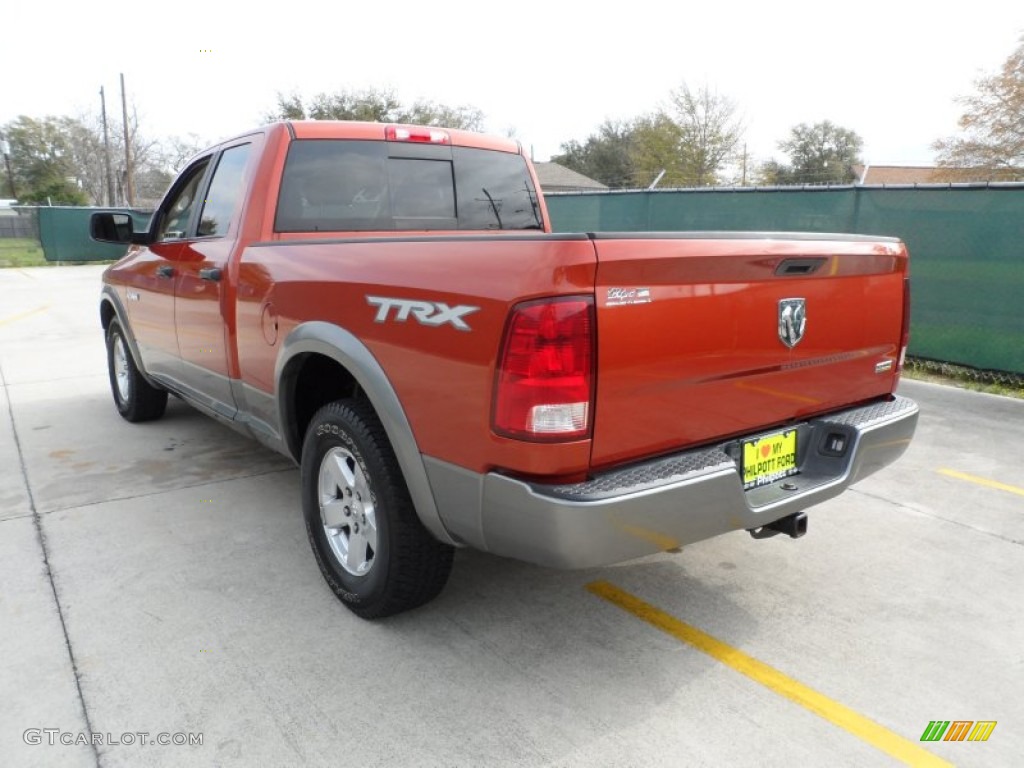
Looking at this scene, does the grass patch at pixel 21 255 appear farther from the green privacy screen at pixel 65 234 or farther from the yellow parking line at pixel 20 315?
the yellow parking line at pixel 20 315

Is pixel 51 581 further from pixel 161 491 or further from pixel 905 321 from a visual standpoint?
pixel 905 321

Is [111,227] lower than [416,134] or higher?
lower

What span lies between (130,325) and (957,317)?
288 inches

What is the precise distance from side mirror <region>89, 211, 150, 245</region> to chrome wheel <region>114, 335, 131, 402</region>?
3.73 feet

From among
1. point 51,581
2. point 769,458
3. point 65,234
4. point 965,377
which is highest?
point 65,234

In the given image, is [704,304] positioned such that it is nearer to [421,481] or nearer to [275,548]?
[421,481]

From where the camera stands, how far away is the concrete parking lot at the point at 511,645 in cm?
234

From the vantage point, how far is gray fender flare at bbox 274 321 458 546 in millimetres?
2533

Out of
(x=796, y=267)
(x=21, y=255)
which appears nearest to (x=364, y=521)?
(x=796, y=267)

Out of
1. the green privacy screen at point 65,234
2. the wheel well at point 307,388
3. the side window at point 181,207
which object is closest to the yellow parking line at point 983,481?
the wheel well at point 307,388

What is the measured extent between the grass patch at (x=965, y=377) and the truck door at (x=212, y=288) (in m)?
6.50

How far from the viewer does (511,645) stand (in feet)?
9.39

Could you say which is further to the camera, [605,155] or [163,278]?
[605,155]

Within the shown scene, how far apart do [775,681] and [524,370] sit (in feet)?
4.71
